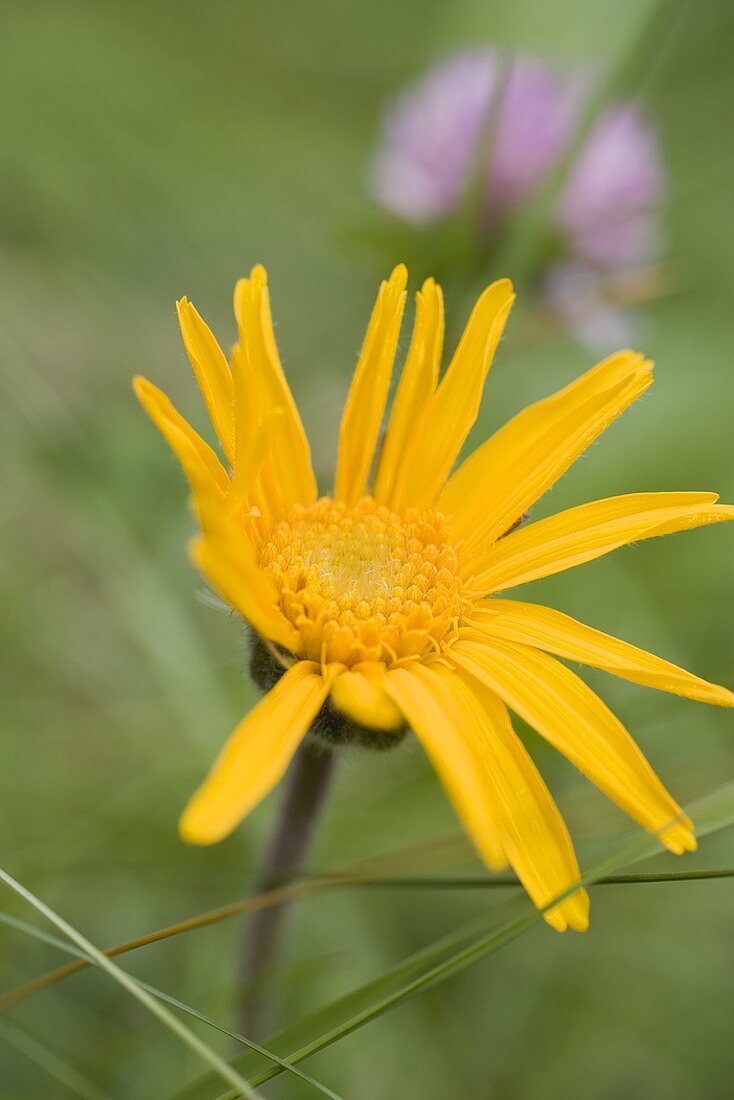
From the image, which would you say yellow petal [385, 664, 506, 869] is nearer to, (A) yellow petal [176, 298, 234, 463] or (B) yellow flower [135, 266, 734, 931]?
(B) yellow flower [135, 266, 734, 931]

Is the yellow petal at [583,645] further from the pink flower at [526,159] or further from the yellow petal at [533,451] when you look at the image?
the pink flower at [526,159]

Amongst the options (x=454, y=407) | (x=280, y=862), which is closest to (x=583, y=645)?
(x=454, y=407)

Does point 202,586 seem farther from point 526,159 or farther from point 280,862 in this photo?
point 526,159

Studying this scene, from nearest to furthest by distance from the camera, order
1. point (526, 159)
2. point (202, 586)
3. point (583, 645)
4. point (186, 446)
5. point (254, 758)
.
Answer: point (254, 758), point (186, 446), point (583, 645), point (202, 586), point (526, 159)

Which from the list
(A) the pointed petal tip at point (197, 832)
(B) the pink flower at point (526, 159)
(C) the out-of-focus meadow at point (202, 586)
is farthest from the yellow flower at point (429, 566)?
(B) the pink flower at point (526, 159)

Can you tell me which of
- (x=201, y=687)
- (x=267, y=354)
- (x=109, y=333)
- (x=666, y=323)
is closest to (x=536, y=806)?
(x=267, y=354)

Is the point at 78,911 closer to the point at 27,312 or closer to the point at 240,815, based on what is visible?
the point at 240,815

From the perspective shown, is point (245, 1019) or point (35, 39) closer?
point (245, 1019)
